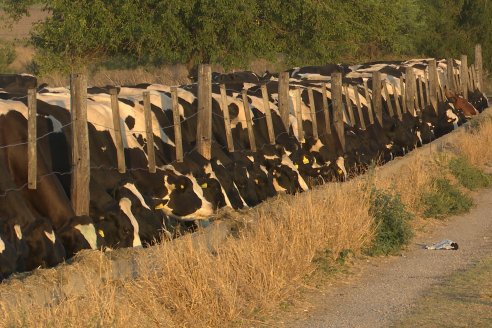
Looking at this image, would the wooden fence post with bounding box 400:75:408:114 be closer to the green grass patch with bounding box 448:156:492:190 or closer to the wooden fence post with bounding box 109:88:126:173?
the green grass patch with bounding box 448:156:492:190

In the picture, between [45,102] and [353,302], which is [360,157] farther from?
[353,302]

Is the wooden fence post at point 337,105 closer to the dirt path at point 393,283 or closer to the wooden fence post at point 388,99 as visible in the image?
the wooden fence post at point 388,99

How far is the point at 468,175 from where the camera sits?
17.4 m

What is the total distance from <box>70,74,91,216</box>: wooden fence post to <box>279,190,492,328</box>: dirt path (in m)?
2.35

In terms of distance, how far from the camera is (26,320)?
22.7 ft

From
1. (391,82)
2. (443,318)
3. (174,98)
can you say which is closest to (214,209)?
(174,98)

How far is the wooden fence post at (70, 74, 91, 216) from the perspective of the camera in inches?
414

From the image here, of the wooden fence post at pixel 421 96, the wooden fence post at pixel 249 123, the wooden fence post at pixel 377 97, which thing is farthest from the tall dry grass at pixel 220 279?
the wooden fence post at pixel 421 96

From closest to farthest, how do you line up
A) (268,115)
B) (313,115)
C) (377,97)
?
1. (268,115)
2. (313,115)
3. (377,97)

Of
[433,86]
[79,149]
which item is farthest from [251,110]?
[433,86]

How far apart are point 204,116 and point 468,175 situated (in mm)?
5392

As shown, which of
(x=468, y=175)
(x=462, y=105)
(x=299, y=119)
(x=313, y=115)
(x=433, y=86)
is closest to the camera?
(x=299, y=119)

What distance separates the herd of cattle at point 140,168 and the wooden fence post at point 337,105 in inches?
5.8

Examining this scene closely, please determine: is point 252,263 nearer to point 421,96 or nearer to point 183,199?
point 183,199
